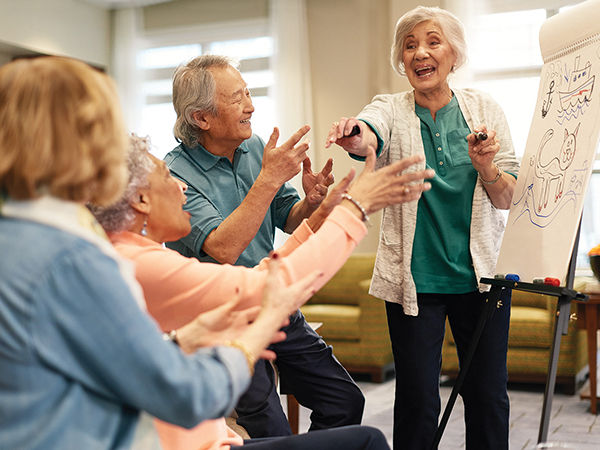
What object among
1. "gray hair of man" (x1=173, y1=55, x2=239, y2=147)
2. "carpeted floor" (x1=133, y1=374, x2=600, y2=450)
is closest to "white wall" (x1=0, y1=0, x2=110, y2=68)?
"carpeted floor" (x1=133, y1=374, x2=600, y2=450)

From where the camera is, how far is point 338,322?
448cm

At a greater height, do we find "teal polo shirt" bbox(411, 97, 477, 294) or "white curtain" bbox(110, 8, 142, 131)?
"white curtain" bbox(110, 8, 142, 131)

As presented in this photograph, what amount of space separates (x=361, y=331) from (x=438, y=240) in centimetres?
245

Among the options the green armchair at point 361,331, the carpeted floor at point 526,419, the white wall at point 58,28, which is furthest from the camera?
the white wall at point 58,28

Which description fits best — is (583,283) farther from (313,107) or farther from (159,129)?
(159,129)

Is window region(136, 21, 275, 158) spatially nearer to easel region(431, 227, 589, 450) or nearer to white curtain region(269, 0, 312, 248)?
white curtain region(269, 0, 312, 248)

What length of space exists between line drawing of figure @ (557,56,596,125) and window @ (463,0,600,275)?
337 centimetres

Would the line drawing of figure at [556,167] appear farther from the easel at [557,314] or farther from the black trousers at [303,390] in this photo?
the black trousers at [303,390]

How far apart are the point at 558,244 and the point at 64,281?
139 centimetres

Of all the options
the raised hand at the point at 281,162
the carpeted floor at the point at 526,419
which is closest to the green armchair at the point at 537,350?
the carpeted floor at the point at 526,419

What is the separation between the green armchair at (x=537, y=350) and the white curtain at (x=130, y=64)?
398cm

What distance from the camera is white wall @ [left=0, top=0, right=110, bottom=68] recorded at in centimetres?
572

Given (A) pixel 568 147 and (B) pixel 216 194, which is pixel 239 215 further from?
(A) pixel 568 147

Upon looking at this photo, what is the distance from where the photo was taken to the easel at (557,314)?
1688 millimetres
